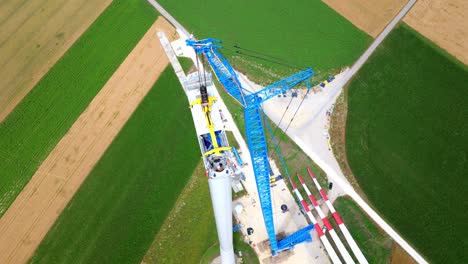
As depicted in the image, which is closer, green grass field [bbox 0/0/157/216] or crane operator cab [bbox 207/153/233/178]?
crane operator cab [bbox 207/153/233/178]

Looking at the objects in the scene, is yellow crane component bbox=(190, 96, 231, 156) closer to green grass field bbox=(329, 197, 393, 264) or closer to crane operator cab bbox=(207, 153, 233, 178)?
crane operator cab bbox=(207, 153, 233, 178)

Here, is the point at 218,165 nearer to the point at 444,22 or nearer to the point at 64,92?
the point at 64,92

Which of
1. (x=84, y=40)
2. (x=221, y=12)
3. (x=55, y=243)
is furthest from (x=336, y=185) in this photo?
(x=84, y=40)

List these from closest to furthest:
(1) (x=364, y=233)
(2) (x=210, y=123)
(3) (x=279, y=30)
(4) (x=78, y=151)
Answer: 1. (2) (x=210, y=123)
2. (1) (x=364, y=233)
3. (4) (x=78, y=151)
4. (3) (x=279, y=30)

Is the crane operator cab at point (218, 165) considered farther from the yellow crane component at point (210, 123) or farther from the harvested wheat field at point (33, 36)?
the harvested wheat field at point (33, 36)

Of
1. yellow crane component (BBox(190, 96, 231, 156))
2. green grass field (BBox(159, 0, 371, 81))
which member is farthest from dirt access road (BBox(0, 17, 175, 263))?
yellow crane component (BBox(190, 96, 231, 156))

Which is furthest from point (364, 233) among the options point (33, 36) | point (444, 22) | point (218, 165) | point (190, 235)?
point (33, 36)

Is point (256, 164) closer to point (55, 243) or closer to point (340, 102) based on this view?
point (340, 102)
